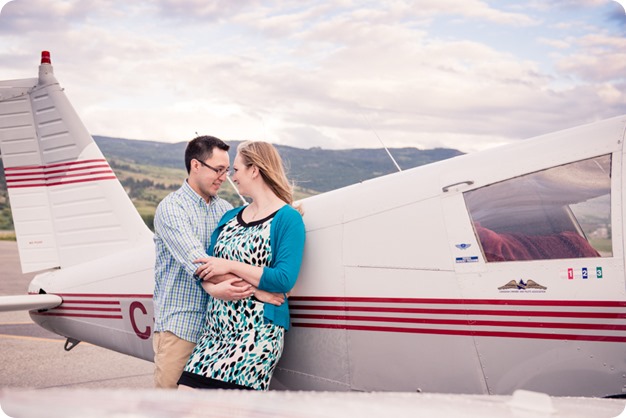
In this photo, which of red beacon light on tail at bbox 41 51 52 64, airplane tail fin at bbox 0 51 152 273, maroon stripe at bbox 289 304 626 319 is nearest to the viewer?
maroon stripe at bbox 289 304 626 319

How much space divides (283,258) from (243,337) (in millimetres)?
467

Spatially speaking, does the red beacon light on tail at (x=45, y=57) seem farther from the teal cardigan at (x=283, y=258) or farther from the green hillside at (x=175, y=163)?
the green hillside at (x=175, y=163)

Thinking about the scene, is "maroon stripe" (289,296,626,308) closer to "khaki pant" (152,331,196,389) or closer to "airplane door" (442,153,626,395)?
"airplane door" (442,153,626,395)

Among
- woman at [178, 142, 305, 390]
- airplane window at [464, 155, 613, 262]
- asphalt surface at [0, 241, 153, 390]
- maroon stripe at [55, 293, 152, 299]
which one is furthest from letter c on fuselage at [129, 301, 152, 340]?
airplane window at [464, 155, 613, 262]

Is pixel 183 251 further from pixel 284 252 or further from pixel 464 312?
pixel 464 312

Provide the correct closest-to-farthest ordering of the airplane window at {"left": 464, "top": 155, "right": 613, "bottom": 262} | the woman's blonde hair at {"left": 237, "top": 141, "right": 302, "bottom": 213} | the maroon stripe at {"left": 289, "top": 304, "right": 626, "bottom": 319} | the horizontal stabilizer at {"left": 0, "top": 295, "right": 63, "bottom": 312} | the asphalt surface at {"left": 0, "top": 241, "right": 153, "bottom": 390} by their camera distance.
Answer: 1. the maroon stripe at {"left": 289, "top": 304, "right": 626, "bottom": 319}
2. the airplane window at {"left": 464, "top": 155, "right": 613, "bottom": 262}
3. the woman's blonde hair at {"left": 237, "top": 141, "right": 302, "bottom": 213}
4. the horizontal stabilizer at {"left": 0, "top": 295, "right": 63, "bottom": 312}
5. the asphalt surface at {"left": 0, "top": 241, "right": 153, "bottom": 390}

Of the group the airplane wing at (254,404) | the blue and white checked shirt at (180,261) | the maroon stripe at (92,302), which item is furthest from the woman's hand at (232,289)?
the airplane wing at (254,404)

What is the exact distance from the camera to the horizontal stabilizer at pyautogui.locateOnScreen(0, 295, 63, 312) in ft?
15.6

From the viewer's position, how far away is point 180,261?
340 cm

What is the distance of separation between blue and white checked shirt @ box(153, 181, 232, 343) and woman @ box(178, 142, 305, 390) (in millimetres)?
103

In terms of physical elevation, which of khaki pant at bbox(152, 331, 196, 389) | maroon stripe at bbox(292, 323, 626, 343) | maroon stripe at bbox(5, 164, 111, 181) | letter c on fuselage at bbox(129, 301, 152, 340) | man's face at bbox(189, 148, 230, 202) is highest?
man's face at bbox(189, 148, 230, 202)

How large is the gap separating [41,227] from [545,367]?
4814 millimetres

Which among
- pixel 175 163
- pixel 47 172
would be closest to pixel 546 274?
pixel 47 172

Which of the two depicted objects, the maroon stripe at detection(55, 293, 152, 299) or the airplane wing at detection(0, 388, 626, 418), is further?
the maroon stripe at detection(55, 293, 152, 299)
